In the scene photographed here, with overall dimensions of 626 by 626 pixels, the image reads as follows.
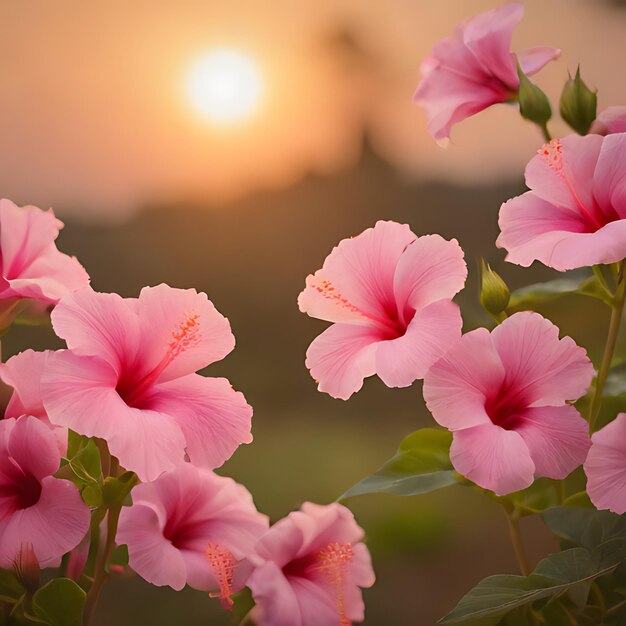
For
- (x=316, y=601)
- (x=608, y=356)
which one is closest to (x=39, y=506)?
(x=316, y=601)

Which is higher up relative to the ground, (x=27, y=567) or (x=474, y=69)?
(x=474, y=69)

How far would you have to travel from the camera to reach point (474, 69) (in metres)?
0.44

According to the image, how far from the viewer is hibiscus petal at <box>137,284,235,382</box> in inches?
12.4

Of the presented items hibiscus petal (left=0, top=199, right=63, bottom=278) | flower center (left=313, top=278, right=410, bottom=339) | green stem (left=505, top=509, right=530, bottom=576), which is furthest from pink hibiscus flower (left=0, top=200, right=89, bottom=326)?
green stem (left=505, top=509, right=530, bottom=576)

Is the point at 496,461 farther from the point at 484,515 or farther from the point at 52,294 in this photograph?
the point at 484,515

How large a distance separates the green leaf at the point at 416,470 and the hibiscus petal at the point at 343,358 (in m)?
0.06

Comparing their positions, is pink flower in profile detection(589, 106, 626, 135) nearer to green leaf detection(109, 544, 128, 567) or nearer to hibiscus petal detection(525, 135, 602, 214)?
hibiscus petal detection(525, 135, 602, 214)

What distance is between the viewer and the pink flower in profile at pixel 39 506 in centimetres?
29

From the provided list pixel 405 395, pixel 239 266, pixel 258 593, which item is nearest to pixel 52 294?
pixel 258 593

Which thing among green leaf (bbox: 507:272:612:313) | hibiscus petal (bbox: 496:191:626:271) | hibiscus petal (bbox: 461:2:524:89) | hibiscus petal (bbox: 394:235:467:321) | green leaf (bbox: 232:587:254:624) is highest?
hibiscus petal (bbox: 461:2:524:89)

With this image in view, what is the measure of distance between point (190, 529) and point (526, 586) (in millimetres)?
135

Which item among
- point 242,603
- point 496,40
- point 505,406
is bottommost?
point 242,603

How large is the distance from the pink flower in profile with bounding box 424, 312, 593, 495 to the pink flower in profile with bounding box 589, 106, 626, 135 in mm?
123

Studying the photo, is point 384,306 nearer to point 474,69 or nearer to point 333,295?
point 333,295
